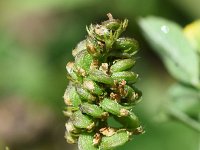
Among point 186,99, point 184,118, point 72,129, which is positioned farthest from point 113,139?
point 186,99

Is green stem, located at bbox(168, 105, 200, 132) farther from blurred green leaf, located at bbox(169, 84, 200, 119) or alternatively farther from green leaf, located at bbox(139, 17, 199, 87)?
green leaf, located at bbox(139, 17, 199, 87)

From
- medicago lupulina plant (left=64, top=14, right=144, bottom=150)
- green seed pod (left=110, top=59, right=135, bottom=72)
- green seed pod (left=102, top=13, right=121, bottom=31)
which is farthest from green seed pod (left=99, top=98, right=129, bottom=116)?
green seed pod (left=102, top=13, right=121, bottom=31)

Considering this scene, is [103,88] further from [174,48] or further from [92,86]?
[174,48]

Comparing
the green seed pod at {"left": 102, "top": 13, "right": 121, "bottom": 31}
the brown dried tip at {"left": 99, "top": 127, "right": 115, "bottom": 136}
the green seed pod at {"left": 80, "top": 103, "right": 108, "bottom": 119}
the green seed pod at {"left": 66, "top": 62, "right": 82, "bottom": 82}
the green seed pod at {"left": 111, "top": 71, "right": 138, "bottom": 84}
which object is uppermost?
the green seed pod at {"left": 102, "top": 13, "right": 121, "bottom": 31}

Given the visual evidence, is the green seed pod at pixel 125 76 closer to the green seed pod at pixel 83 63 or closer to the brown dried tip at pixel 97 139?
the green seed pod at pixel 83 63

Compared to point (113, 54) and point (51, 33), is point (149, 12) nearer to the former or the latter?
point (51, 33)

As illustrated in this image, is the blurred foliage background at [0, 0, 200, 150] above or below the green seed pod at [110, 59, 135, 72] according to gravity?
below
